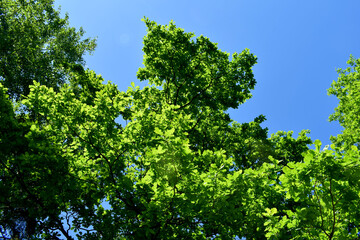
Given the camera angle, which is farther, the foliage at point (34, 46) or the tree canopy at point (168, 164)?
the foliage at point (34, 46)

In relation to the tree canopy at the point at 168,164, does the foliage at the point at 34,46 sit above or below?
above

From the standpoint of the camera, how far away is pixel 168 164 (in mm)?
5430

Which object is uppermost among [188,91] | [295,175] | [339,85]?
[339,85]

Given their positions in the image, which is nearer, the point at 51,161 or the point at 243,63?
the point at 51,161

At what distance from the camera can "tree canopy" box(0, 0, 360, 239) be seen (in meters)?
5.12

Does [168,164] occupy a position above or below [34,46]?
below

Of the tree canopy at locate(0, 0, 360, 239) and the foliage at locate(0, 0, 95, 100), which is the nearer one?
the tree canopy at locate(0, 0, 360, 239)

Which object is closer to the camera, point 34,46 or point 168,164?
point 168,164

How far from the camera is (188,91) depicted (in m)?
12.8

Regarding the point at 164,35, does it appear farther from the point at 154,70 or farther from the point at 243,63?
the point at 243,63

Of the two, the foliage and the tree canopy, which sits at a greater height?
the foliage

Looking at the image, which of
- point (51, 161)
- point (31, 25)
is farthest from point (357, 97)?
point (31, 25)

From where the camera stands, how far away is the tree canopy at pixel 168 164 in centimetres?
512

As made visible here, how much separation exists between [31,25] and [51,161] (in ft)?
49.6
